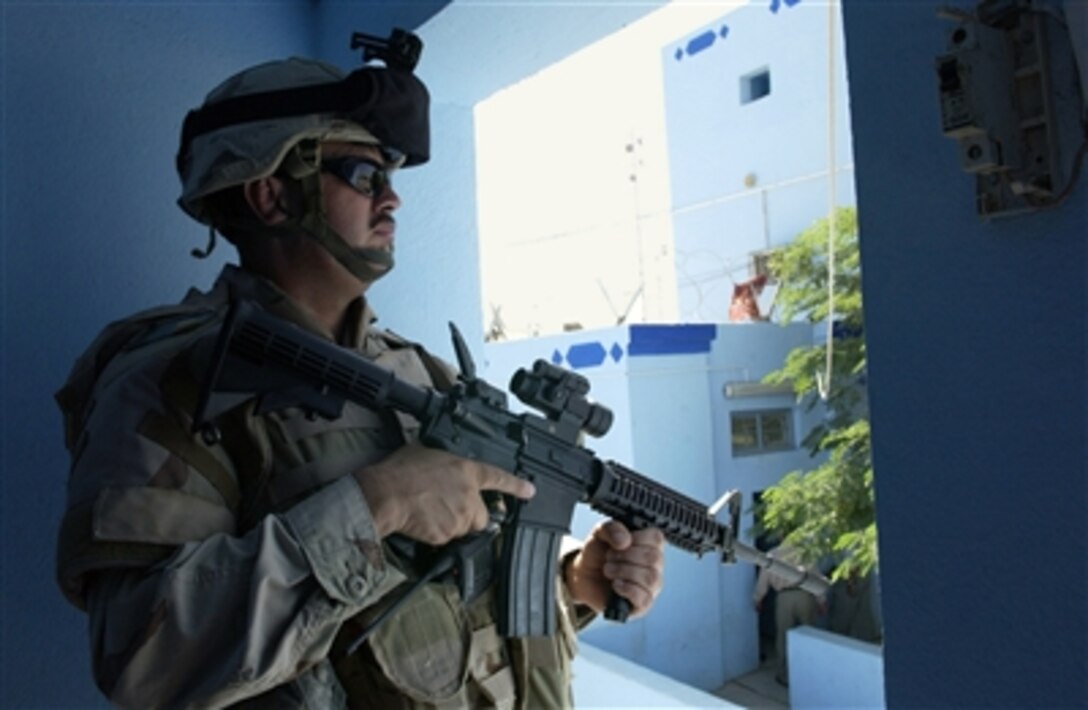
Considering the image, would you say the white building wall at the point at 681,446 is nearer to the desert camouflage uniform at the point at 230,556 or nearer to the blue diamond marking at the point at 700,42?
the blue diamond marking at the point at 700,42

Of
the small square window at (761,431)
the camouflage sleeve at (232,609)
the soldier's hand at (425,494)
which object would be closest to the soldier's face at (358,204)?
the soldier's hand at (425,494)

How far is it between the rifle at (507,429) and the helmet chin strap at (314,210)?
252mm

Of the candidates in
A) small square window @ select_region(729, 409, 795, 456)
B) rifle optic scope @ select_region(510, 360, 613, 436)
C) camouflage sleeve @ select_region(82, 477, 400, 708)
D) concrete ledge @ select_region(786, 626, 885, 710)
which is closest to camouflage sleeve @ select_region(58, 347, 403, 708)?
camouflage sleeve @ select_region(82, 477, 400, 708)

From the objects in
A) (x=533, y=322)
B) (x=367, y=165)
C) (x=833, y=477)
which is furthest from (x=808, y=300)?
(x=367, y=165)

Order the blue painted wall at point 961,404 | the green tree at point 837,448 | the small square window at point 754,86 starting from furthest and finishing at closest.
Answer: the small square window at point 754,86 → the green tree at point 837,448 → the blue painted wall at point 961,404

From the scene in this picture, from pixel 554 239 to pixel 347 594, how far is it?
15.5 metres

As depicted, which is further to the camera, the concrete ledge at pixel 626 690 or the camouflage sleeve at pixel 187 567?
the concrete ledge at pixel 626 690

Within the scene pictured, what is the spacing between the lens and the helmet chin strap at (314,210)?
1439 millimetres

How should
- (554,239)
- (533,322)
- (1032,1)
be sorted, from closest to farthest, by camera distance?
(1032,1) < (533,322) < (554,239)

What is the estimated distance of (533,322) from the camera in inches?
587

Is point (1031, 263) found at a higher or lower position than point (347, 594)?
higher

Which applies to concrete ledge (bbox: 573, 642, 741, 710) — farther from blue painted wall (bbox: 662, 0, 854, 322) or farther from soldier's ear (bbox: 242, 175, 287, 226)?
blue painted wall (bbox: 662, 0, 854, 322)

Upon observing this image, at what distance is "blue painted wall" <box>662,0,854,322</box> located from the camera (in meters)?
13.1

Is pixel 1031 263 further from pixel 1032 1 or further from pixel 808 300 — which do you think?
pixel 808 300
